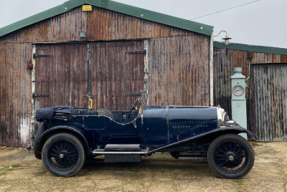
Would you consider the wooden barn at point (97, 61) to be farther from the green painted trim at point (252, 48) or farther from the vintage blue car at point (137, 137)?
the vintage blue car at point (137, 137)

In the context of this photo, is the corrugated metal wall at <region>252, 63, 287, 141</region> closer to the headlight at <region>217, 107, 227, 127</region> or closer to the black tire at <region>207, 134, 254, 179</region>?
the headlight at <region>217, 107, 227, 127</region>

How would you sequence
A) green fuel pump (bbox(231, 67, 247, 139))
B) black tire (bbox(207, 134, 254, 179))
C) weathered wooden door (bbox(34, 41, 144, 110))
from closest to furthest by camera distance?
1. black tire (bbox(207, 134, 254, 179))
2. weathered wooden door (bbox(34, 41, 144, 110))
3. green fuel pump (bbox(231, 67, 247, 139))

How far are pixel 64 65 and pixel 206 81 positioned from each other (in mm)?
4061

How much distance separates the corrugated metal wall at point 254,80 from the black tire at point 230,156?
4247mm

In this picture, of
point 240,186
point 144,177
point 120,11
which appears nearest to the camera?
point 240,186

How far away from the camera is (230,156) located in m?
4.56

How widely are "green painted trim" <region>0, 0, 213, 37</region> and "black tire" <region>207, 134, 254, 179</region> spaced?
346cm

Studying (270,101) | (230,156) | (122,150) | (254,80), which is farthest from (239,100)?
(122,150)

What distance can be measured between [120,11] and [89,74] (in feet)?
6.48

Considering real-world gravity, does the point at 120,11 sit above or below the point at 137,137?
above

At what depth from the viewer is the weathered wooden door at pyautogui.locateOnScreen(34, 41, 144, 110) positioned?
7.52 m

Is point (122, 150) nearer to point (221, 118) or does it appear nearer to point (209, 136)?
point (209, 136)

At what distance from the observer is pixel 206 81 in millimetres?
7199

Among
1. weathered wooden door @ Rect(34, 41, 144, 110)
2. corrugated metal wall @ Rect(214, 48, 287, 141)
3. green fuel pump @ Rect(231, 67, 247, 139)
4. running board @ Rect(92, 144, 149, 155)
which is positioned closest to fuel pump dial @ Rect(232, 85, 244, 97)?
green fuel pump @ Rect(231, 67, 247, 139)
